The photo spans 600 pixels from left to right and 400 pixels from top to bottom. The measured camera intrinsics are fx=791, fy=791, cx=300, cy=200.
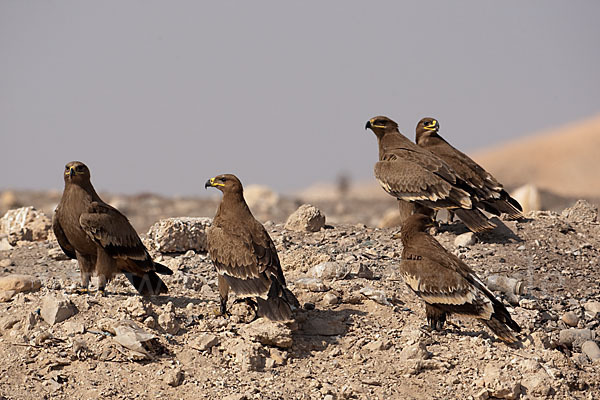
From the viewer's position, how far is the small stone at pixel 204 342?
763 centimetres

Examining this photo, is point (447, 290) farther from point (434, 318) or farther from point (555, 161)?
point (555, 161)

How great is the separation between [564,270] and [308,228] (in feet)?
11.6

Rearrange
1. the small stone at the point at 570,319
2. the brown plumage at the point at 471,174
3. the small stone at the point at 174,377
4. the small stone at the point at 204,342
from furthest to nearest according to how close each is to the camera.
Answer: the brown plumage at the point at 471,174 → the small stone at the point at 570,319 → the small stone at the point at 204,342 → the small stone at the point at 174,377

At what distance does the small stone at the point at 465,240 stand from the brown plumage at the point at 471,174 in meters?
0.45

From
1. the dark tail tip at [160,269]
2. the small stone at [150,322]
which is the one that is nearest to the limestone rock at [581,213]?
the dark tail tip at [160,269]

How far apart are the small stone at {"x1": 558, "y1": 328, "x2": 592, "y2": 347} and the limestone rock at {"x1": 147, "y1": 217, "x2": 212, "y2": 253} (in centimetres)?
467

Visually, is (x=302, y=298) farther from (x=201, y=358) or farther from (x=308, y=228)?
(x=308, y=228)

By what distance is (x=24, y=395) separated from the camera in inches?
276

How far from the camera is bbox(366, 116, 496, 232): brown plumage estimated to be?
10484 mm

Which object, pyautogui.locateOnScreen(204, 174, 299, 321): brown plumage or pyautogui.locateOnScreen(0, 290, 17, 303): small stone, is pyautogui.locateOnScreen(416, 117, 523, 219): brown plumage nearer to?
pyautogui.locateOnScreen(204, 174, 299, 321): brown plumage

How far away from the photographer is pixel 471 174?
1109 cm

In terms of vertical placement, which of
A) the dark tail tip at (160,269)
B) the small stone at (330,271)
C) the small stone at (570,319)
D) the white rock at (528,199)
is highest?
the white rock at (528,199)

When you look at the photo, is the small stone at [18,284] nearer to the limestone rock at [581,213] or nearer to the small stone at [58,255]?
the small stone at [58,255]

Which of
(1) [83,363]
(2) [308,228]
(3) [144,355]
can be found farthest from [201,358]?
(2) [308,228]
